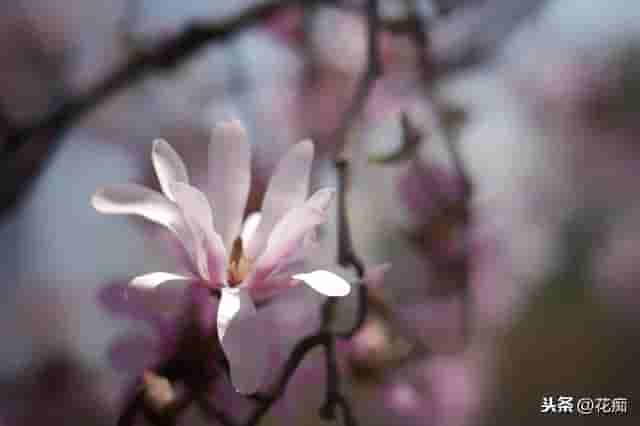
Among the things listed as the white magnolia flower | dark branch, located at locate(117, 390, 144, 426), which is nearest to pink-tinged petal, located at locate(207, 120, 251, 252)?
the white magnolia flower

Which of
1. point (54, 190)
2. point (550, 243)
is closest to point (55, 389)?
point (54, 190)

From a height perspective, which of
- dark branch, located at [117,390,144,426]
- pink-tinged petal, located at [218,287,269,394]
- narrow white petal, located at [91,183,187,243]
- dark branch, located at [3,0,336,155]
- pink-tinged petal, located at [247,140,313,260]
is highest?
dark branch, located at [3,0,336,155]

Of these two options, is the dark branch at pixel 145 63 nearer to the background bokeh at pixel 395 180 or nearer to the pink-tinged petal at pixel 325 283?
the background bokeh at pixel 395 180

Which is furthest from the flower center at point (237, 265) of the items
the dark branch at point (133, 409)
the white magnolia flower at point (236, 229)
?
the dark branch at point (133, 409)

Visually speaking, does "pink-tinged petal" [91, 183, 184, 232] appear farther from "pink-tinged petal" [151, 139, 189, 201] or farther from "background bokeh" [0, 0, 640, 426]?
"background bokeh" [0, 0, 640, 426]

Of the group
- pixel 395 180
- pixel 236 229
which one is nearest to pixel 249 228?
pixel 236 229

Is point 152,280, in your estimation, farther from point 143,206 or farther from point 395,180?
point 395,180
